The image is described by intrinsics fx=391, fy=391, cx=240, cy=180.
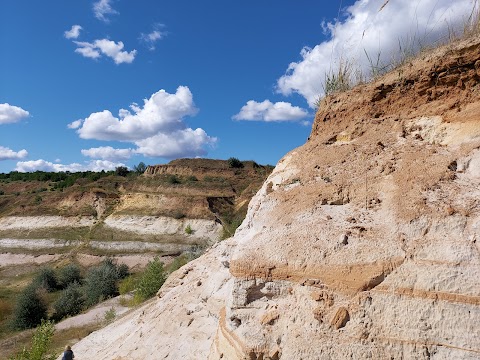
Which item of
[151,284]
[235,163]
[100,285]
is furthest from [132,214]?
[151,284]

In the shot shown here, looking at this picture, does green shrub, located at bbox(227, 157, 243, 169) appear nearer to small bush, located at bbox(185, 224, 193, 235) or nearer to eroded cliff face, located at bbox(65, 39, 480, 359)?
small bush, located at bbox(185, 224, 193, 235)

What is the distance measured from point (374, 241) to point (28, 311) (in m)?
23.2

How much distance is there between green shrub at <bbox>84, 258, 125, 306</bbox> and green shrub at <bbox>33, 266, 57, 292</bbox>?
3.79 meters

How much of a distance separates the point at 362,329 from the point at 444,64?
14.3 feet

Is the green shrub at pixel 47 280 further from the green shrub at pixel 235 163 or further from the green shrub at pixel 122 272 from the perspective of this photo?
the green shrub at pixel 235 163

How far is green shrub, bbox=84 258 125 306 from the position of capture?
2529cm

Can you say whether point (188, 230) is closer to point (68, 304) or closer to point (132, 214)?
point (132, 214)

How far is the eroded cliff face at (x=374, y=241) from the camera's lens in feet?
14.4

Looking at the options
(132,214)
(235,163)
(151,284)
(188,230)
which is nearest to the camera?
(151,284)

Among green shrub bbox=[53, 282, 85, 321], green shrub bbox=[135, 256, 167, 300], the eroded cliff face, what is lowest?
green shrub bbox=[53, 282, 85, 321]

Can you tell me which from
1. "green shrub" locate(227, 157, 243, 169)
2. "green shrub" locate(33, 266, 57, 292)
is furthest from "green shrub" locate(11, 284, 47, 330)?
"green shrub" locate(227, 157, 243, 169)

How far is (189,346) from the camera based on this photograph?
7234mm

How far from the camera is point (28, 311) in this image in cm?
2239

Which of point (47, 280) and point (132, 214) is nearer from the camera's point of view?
point (47, 280)
